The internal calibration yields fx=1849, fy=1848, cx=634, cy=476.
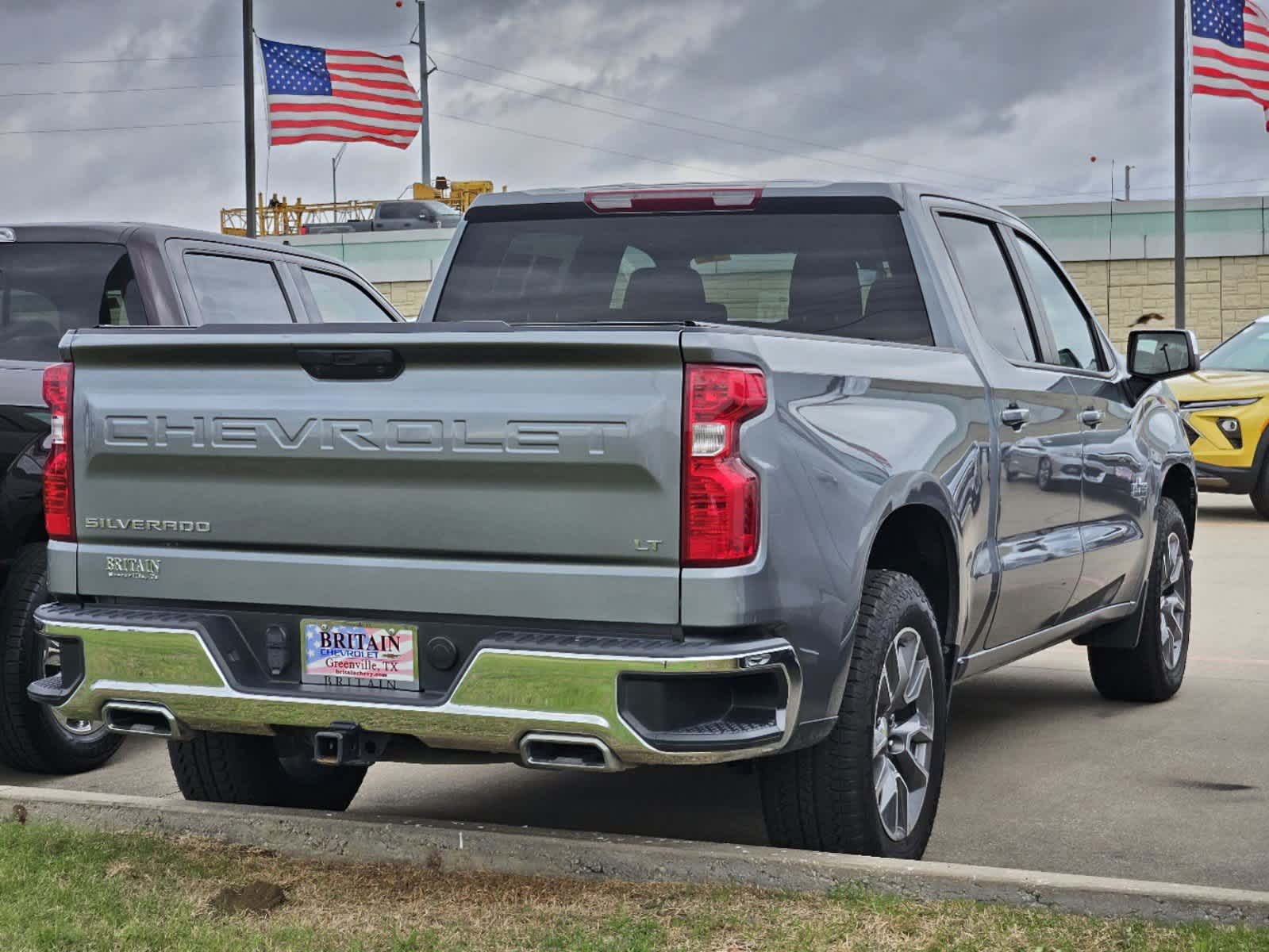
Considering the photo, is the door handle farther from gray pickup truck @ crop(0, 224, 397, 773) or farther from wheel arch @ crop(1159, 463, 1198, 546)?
gray pickup truck @ crop(0, 224, 397, 773)

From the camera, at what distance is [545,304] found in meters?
6.27

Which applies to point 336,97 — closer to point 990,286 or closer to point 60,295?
point 60,295

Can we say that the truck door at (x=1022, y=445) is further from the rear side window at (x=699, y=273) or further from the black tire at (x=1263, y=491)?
the black tire at (x=1263, y=491)

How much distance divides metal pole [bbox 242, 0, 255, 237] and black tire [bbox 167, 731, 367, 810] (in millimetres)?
18026

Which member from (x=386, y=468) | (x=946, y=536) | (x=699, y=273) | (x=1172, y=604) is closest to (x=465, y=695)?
(x=386, y=468)

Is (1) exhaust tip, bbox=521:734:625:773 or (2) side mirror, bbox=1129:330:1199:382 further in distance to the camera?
(2) side mirror, bbox=1129:330:1199:382

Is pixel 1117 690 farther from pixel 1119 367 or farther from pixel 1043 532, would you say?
pixel 1043 532

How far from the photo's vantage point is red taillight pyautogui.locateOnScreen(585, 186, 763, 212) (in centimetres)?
613

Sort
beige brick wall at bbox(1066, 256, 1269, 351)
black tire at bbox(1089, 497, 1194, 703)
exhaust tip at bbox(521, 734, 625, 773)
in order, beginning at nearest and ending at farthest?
exhaust tip at bbox(521, 734, 625, 773)
black tire at bbox(1089, 497, 1194, 703)
beige brick wall at bbox(1066, 256, 1269, 351)

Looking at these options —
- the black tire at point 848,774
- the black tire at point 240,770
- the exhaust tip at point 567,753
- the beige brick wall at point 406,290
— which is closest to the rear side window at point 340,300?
the black tire at point 240,770

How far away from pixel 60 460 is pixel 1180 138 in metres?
23.9

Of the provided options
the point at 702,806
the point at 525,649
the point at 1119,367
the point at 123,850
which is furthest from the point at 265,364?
the point at 1119,367

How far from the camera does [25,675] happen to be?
6.63 meters

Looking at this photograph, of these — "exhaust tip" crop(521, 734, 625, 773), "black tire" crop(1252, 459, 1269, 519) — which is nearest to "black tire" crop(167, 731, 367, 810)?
"exhaust tip" crop(521, 734, 625, 773)
